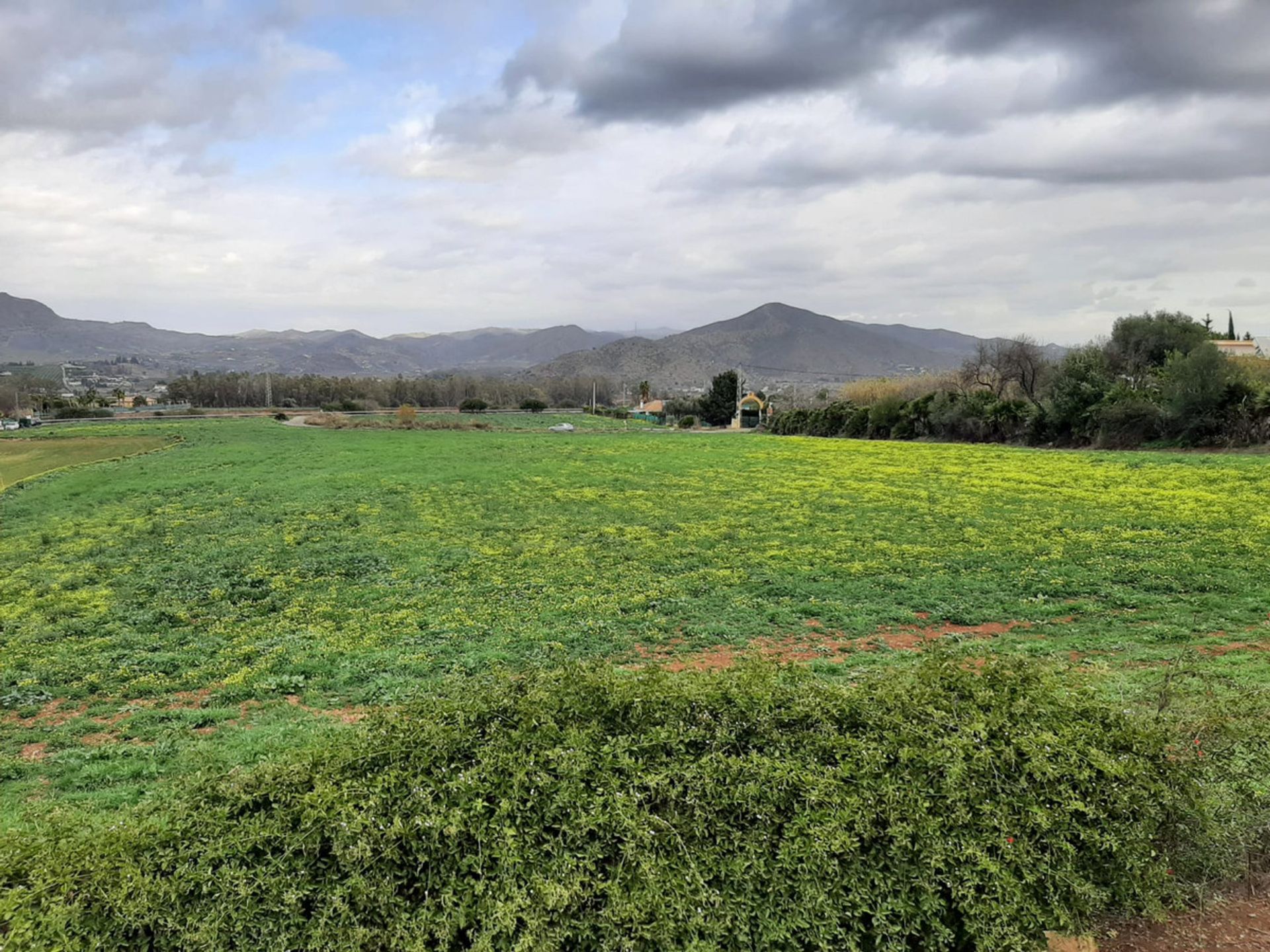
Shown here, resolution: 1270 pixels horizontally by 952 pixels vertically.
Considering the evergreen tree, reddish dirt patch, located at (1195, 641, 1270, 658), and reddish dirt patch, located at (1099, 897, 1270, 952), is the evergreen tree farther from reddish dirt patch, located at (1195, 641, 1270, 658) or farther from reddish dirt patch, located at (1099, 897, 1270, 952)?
reddish dirt patch, located at (1099, 897, 1270, 952)

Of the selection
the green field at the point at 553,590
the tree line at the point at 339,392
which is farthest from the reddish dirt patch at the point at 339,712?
the tree line at the point at 339,392

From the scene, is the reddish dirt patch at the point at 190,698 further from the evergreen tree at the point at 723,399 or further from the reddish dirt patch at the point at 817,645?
the evergreen tree at the point at 723,399

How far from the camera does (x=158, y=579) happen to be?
14.6m

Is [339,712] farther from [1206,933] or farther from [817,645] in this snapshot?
[1206,933]

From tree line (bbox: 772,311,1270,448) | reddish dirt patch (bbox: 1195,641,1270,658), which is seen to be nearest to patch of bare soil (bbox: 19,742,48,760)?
reddish dirt patch (bbox: 1195,641,1270,658)

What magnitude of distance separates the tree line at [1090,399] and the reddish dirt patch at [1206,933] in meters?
35.8

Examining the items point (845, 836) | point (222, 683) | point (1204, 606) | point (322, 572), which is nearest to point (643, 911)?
point (845, 836)

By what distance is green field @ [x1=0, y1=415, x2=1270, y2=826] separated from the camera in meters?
7.87

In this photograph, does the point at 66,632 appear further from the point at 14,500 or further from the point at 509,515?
the point at 14,500

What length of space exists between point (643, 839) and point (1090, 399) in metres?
43.6

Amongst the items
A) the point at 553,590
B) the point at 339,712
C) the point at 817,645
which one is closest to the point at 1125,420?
the point at 817,645

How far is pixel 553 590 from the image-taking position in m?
12.9

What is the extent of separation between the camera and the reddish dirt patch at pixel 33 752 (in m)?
7.02

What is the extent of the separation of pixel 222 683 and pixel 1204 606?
47.5 feet
